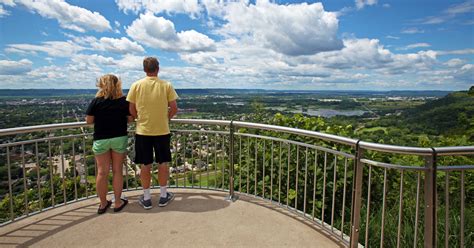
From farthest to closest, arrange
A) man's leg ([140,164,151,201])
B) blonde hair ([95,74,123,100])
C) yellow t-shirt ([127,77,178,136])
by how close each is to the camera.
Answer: man's leg ([140,164,151,201]) < yellow t-shirt ([127,77,178,136]) < blonde hair ([95,74,123,100])

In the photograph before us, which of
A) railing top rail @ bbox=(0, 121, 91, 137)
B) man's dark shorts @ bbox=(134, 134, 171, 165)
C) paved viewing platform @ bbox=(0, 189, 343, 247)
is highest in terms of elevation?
railing top rail @ bbox=(0, 121, 91, 137)

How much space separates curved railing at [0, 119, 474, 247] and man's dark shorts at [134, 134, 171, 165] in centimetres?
70

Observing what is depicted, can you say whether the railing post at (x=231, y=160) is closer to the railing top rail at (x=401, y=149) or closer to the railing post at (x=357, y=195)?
the railing post at (x=357, y=195)

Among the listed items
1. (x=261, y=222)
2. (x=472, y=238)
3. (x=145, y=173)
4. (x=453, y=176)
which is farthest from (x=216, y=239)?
(x=453, y=176)

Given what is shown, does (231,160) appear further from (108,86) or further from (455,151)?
(455,151)

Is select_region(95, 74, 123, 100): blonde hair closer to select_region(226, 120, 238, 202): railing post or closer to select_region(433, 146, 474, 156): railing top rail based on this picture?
select_region(226, 120, 238, 202): railing post

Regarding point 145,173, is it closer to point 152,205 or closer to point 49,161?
point 152,205

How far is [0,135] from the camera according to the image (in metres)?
3.13

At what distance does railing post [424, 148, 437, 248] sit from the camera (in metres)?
2.21

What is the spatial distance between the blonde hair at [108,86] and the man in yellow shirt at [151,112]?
0.59ft

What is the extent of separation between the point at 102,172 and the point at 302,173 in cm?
275

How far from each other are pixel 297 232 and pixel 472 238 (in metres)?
1.86

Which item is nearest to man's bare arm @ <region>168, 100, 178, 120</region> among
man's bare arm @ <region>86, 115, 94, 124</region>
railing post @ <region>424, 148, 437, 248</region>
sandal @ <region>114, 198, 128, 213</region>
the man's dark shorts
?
the man's dark shorts

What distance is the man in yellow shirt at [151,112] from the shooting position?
11.7 feet
